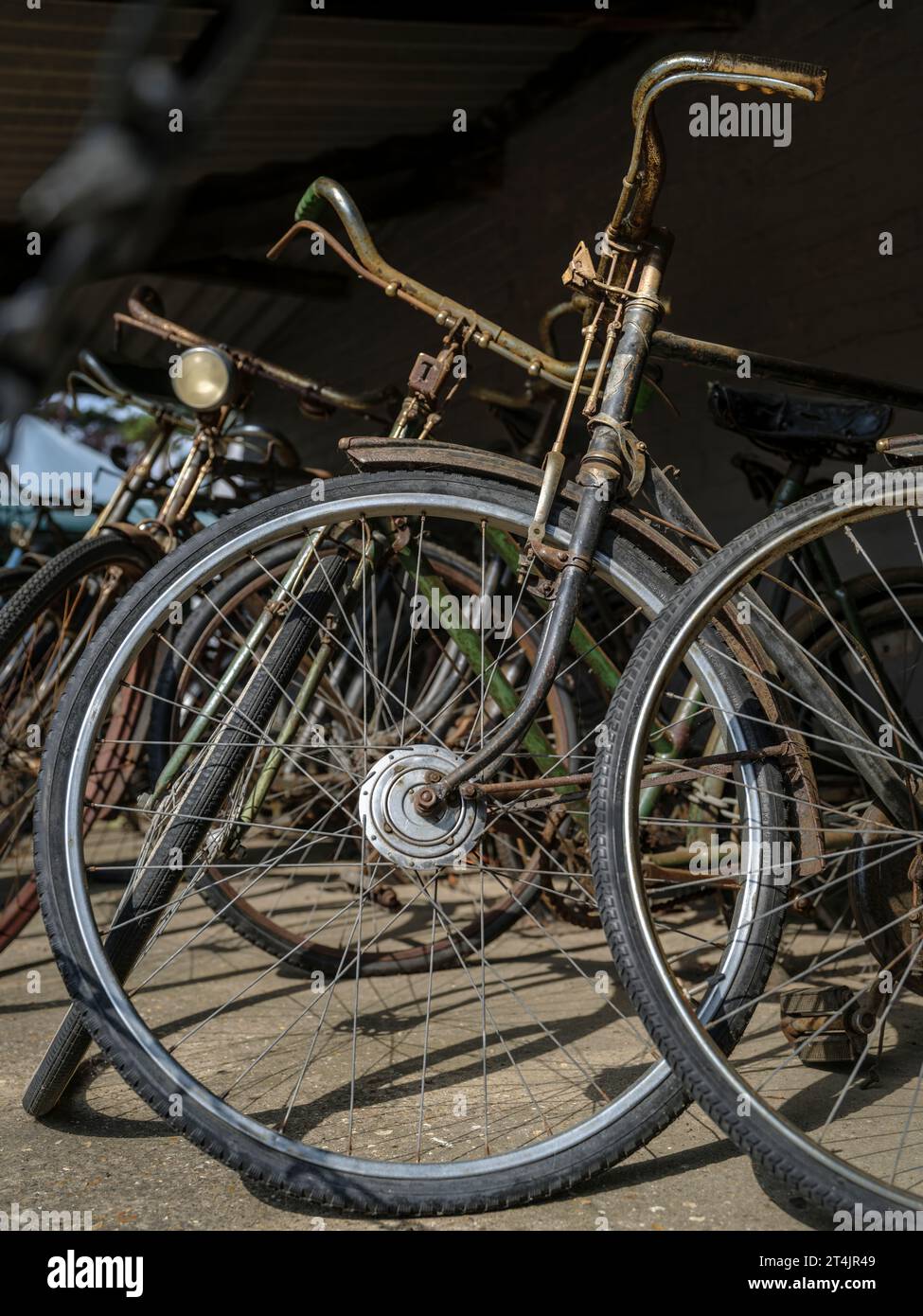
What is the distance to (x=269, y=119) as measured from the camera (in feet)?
15.9

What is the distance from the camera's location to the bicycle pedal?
77.9 inches

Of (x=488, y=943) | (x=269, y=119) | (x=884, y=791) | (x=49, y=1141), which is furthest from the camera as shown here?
(x=269, y=119)

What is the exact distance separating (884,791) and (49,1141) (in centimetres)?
137

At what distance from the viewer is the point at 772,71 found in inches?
63.9

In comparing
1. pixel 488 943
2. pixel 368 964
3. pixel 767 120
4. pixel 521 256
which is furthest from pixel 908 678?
pixel 521 256

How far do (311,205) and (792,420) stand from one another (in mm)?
1110

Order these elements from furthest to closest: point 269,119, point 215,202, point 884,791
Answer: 1. point 215,202
2. point 269,119
3. point 884,791

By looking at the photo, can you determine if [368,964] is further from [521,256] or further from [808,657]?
[521,256]

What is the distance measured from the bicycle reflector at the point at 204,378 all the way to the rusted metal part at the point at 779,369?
114 centimetres

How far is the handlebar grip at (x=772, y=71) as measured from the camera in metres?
1.61
